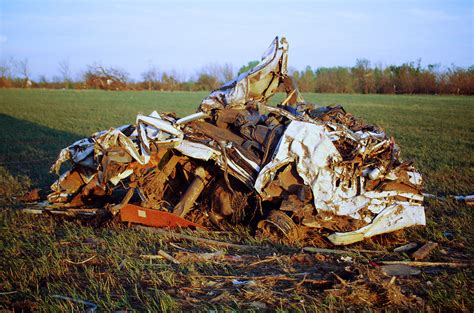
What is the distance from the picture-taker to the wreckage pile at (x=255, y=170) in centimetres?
512

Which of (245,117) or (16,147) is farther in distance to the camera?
(16,147)

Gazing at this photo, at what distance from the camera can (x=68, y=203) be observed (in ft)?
22.2

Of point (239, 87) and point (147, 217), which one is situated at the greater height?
point (239, 87)

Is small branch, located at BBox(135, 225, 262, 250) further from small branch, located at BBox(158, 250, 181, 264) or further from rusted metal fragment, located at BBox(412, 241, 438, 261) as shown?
rusted metal fragment, located at BBox(412, 241, 438, 261)

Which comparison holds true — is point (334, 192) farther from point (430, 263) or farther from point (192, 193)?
point (192, 193)

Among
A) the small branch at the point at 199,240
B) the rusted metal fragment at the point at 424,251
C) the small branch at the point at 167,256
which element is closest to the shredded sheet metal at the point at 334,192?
the rusted metal fragment at the point at 424,251

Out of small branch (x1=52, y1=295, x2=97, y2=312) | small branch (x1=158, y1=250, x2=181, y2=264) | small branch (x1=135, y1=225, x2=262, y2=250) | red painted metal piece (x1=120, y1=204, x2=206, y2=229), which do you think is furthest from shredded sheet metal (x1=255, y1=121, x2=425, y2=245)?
small branch (x1=52, y1=295, x2=97, y2=312)

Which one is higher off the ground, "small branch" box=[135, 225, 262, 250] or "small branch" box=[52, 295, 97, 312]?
"small branch" box=[135, 225, 262, 250]

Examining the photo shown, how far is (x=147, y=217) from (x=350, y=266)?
9.12 ft

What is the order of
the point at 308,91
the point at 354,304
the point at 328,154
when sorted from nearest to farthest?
the point at 354,304 → the point at 328,154 → the point at 308,91

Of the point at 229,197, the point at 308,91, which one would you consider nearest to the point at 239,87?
the point at 229,197

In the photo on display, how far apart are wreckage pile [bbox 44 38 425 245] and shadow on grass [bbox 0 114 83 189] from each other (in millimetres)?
3202

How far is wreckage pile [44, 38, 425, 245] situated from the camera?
202 inches

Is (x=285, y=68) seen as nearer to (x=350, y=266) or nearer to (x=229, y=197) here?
(x=229, y=197)
